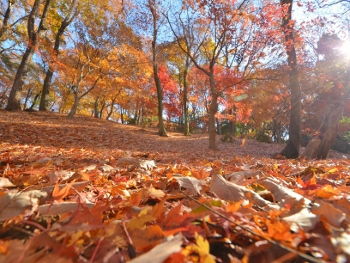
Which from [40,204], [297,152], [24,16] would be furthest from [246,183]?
[24,16]

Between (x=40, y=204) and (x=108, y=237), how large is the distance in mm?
425

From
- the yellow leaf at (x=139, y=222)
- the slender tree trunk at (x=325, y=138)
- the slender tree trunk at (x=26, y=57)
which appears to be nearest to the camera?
the yellow leaf at (x=139, y=222)

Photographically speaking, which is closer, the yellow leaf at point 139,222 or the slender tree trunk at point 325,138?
the yellow leaf at point 139,222

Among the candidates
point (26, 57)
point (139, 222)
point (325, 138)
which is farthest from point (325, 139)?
point (26, 57)

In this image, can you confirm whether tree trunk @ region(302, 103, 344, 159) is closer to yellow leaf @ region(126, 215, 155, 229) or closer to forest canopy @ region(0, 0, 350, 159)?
forest canopy @ region(0, 0, 350, 159)

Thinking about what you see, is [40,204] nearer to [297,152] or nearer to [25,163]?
[25,163]

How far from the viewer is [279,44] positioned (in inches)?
288

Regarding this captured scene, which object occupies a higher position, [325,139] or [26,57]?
[26,57]

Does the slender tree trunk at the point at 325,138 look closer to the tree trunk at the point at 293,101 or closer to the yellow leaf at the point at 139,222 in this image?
the tree trunk at the point at 293,101

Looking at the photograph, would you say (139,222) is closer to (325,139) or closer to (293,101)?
(325,139)

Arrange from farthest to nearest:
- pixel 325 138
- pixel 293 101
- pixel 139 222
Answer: pixel 293 101
pixel 325 138
pixel 139 222

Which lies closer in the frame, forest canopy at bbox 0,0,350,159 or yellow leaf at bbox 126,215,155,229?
yellow leaf at bbox 126,215,155,229

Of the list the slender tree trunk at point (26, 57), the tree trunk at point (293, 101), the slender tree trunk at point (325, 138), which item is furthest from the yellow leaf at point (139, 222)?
the slender tree trunk at point (26, 57)

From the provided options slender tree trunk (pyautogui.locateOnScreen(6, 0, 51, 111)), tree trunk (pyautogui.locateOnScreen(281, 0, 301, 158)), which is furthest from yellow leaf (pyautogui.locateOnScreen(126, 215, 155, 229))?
slender tree trunk (pyautogui.locateOnScreen(6, 0, 51, 111))
